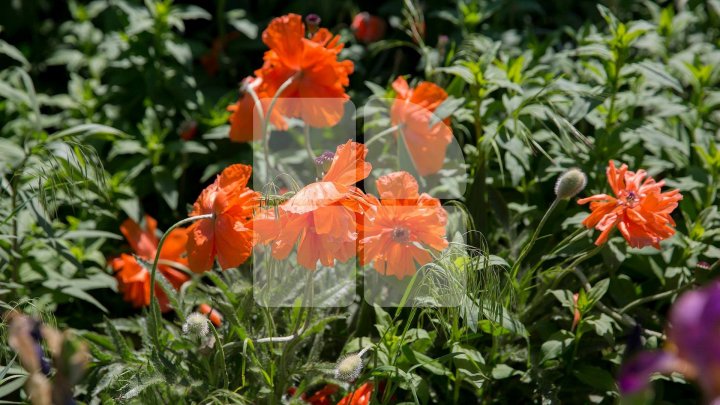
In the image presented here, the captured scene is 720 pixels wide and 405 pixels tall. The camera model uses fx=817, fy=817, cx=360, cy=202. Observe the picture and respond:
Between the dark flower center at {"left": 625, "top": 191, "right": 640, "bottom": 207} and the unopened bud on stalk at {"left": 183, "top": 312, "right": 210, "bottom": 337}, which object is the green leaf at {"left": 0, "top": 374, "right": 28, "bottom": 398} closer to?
the unopened bud on stalk at {"left": 183, "top": 312, "right": 210, "bottom": 337}

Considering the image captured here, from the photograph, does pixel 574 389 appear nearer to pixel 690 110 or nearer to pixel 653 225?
pixel 653 225

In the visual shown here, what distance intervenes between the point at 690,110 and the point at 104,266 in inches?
60.1

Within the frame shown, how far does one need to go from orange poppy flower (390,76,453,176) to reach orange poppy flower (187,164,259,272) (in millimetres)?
494

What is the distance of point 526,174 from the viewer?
203 cm

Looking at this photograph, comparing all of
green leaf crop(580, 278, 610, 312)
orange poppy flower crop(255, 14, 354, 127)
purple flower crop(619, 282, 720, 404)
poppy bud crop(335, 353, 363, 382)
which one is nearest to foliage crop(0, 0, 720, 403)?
green leaf crop(580, 278, 610, 312)

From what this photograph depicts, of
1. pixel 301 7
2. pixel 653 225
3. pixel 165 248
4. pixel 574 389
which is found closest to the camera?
pixel 653 225

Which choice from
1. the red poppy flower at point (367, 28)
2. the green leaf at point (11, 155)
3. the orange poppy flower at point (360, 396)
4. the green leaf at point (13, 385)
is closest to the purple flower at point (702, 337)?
the orange poppy flower at point (360, 396)

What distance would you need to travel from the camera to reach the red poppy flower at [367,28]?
246cm

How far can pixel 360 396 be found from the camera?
1.52 metres

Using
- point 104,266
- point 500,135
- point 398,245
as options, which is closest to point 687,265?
point 500,135

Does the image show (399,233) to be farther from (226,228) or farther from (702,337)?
(702,337)

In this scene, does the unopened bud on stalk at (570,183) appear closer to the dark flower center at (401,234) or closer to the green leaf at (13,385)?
the dark flower center at (401,234)

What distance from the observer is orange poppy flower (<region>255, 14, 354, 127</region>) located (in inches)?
67.4

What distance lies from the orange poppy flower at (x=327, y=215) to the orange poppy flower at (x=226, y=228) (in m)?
0.05
